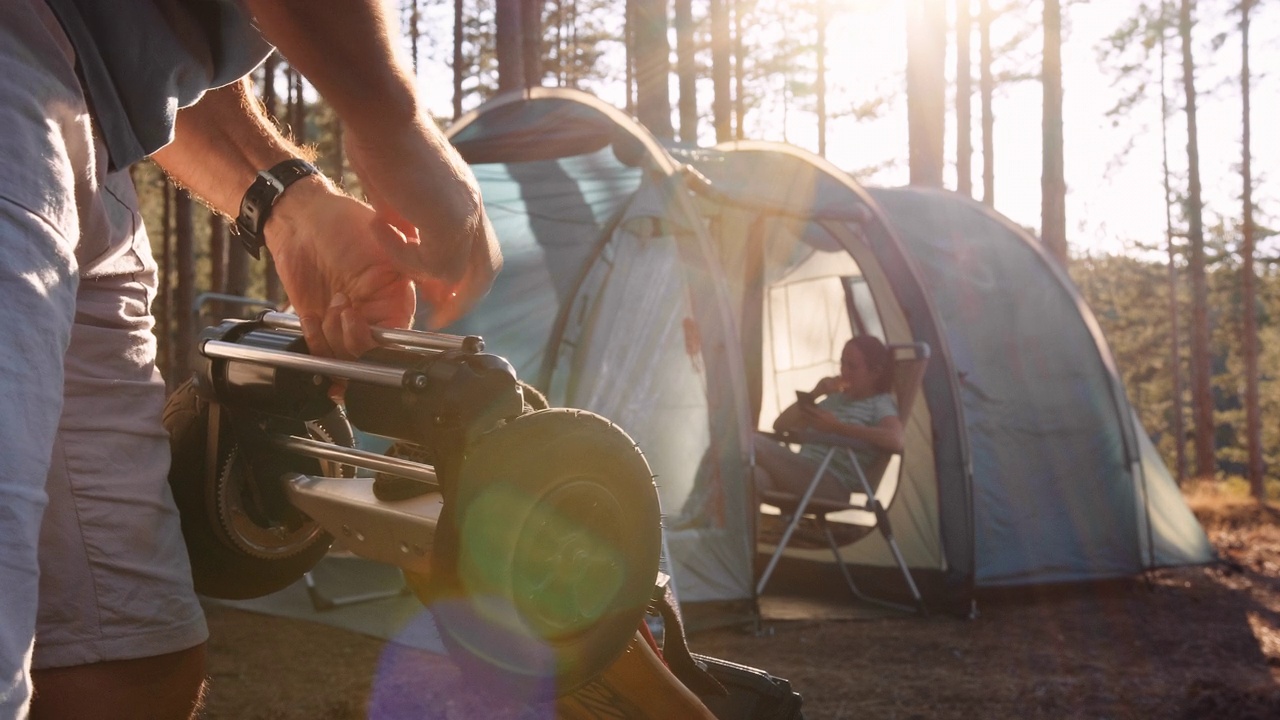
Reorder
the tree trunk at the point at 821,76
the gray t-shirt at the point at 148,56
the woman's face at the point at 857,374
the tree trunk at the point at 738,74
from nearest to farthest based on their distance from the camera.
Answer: the gray t-shirt at the point at 148,56 → the woman's face at the point at 857,374 → the tree trunk at the point at 738,74 → the tree trunk at the point at 821,76

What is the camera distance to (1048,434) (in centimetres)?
637

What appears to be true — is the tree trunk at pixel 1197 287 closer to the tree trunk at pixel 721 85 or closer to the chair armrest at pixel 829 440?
the tree trunk at pixel 721 85

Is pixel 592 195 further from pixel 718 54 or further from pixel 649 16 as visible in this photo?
pixel 718 54

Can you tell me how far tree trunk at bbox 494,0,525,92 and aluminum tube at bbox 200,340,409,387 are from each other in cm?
893

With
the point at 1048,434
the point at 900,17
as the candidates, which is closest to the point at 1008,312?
the point at 1048,434

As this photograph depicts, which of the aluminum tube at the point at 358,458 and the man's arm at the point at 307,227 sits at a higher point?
the man's arm at the point at 307,227

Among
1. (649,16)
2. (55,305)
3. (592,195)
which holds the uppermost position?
(649,16)

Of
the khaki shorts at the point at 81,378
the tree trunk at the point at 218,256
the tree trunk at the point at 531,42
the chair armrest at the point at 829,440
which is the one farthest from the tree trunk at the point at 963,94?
the khaki shorts at the point at 81,378

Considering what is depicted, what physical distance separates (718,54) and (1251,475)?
10558mm

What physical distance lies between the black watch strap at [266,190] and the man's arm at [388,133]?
0.70 ft

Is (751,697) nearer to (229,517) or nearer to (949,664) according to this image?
(229,517)

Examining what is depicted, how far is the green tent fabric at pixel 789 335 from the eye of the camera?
5184 mm

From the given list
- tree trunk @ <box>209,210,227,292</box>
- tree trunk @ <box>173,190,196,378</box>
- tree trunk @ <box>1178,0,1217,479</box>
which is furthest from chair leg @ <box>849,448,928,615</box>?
tree trunk @ <box>1178,0,1217,479</box>

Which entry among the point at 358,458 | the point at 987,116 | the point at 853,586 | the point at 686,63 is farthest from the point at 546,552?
the point at 987,116
